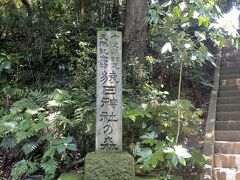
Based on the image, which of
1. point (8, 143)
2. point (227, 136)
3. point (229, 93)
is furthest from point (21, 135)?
point (229, 93)

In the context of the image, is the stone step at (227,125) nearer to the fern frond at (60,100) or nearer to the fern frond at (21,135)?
the fern frond at (60,100)

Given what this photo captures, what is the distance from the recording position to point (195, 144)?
614cm

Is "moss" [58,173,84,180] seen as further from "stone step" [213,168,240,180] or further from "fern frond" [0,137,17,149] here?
"stone step" [213,168,240,180]

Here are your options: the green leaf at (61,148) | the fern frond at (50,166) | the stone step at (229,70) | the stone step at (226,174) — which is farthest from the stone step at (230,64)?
the fern frond at (50,166)

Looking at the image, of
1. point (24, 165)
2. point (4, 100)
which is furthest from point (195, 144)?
point (4, 100)

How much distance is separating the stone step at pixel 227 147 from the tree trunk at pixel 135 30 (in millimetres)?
3067

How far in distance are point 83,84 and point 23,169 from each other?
8.58 feet

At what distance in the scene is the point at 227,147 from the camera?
5.75 meters

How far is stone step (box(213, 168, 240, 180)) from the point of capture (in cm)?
503

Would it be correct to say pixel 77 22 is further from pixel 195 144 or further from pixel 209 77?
pixel 195 144

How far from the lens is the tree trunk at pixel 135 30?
801 centimetres

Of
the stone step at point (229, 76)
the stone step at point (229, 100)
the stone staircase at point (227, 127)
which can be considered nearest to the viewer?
the stone staircase at point (227, 127)

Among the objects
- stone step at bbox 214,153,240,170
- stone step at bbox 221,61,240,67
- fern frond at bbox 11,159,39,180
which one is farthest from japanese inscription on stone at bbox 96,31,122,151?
stone step at bbox 221,61,240,67

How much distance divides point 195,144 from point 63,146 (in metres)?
2.74
